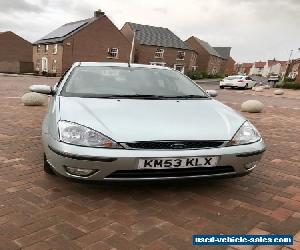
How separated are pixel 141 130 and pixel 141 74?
5.77 feet

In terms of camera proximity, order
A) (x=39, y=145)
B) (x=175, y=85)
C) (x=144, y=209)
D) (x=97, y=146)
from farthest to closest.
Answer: (x=39, y=145) → (x=175, y=85) → (x=144, y=209) → (x=97, y=146)

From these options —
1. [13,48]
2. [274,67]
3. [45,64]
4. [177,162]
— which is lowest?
[45,64]

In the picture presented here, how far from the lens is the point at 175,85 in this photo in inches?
184

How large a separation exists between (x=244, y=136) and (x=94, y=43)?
43.7 metres

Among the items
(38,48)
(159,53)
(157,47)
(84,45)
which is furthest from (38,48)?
(159,53)

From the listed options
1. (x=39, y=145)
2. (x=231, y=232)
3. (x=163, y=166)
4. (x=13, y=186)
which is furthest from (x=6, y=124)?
(x=231, y=232)

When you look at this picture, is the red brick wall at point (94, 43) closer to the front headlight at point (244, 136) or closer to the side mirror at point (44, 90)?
the side mirror at point (44, 90)

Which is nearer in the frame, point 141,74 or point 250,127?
point 250,127

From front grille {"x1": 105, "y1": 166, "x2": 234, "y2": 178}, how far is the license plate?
45mm

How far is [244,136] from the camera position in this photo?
3.46 m

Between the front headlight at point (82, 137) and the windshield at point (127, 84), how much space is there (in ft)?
2.84

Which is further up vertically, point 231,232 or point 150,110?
point 150,110

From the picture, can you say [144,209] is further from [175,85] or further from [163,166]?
[175,85]

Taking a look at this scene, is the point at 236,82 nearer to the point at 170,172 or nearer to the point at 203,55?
the point at 170,172
